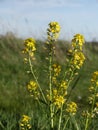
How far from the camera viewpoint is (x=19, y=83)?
12.2 metres

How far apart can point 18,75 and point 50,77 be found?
8841mm

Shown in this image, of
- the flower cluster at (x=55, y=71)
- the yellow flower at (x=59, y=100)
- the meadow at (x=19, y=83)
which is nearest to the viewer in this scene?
the yellow flower at (x=59, y=100)

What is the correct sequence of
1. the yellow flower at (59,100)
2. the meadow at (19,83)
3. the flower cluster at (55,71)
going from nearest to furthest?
the yellow flower at (59,100) < the flower cluster at (55,71) < the meadow at (19,83)

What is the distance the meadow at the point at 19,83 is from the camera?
21.7 ft

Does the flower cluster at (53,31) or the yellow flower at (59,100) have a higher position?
the flower cluster at (53,31)

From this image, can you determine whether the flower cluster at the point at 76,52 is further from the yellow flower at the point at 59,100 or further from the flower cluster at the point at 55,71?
the yellow flower at the point at 59,100

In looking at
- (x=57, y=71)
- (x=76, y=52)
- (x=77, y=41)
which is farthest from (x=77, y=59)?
(x=57, y=71)

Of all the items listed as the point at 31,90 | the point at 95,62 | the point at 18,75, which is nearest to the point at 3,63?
the point at 18,75

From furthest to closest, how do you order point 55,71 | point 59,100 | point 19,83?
point 19,83 < point 55,71 < point 59,100

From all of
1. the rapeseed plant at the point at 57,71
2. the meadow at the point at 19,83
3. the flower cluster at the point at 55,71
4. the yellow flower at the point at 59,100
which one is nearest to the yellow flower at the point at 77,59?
the rapeseed plant at the point at 57,71

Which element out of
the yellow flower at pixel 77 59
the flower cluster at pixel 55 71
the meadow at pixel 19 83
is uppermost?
→ the yellow flower at pixel 77 59

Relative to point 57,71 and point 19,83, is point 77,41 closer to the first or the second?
point 57,71

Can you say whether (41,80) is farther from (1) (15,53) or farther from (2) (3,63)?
(1) (15,53)

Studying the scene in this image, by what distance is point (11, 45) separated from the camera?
55.2 ft
